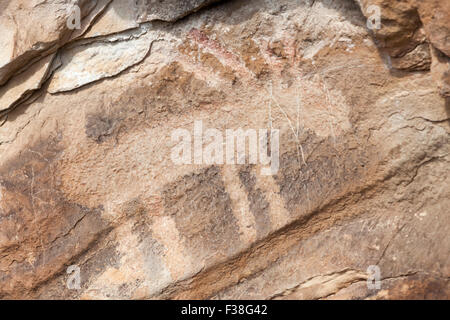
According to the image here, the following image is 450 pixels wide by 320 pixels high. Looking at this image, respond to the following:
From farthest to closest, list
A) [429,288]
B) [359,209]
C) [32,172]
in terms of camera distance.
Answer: [32,172]
[359,209]
[429,288]

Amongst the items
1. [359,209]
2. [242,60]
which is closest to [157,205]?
[242,60]

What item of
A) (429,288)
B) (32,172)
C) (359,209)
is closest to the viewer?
(429,288)

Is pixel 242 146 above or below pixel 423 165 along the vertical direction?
above

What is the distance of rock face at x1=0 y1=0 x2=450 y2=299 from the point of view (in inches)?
67.5

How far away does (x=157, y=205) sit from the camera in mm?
1836

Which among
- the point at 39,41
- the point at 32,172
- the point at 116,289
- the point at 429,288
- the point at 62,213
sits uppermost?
the point at 39,41

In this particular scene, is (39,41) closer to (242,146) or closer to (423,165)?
(242,146)

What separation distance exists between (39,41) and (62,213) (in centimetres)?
63

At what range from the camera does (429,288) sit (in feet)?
5.45

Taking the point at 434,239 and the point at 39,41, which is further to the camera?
the point at 39,41

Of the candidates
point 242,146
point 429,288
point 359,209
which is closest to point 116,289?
point 242,146

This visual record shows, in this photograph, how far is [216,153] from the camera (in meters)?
1.82

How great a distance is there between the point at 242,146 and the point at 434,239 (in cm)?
72

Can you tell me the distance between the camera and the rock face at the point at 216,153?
171cm
